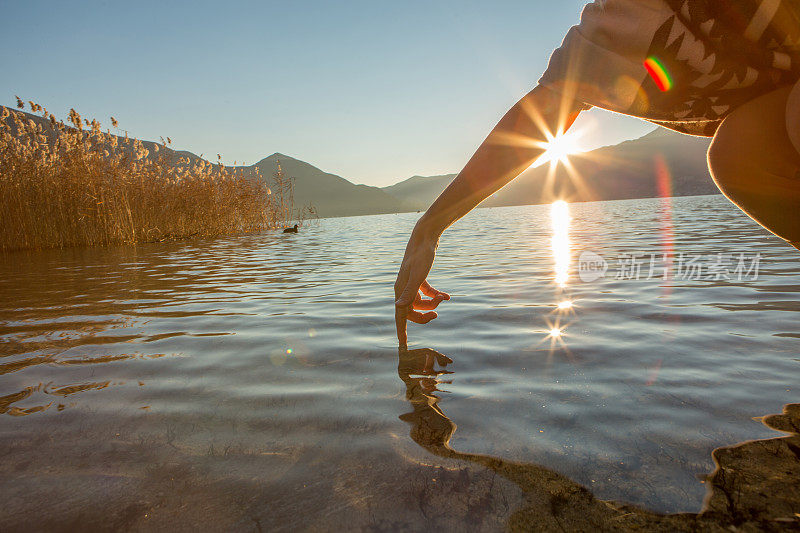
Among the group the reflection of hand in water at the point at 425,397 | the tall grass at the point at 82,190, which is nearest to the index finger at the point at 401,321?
the reflection of hand in water at the point at 425,397

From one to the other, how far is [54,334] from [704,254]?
673 centimetres

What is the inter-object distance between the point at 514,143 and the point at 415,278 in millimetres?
596

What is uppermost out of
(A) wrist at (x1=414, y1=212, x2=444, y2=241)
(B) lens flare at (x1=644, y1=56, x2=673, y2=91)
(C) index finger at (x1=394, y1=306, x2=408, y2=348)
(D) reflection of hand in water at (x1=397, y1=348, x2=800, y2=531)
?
(B) lens flare at (x1=644, y1=56, x2=673, y2=91)

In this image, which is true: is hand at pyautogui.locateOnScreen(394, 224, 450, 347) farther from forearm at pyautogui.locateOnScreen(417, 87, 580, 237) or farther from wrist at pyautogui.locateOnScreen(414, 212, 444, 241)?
forearm at pyautogui.locateOnScreen(417, 87, 580, 237)

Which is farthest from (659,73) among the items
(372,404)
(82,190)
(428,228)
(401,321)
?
(82,190)

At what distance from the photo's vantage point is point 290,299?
383cm

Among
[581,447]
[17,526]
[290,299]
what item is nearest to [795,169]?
[581,447]

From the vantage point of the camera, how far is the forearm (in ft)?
4.33

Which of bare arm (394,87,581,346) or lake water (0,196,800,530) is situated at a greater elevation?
bare arm (394,87,581,346)

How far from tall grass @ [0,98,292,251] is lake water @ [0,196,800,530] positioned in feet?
36.5

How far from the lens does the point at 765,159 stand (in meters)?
1.24

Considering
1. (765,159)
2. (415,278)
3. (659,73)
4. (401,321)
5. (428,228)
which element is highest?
(659,73)

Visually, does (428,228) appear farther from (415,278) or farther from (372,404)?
(372,404)

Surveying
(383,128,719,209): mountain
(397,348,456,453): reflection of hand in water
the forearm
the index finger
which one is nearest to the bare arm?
the forearm
